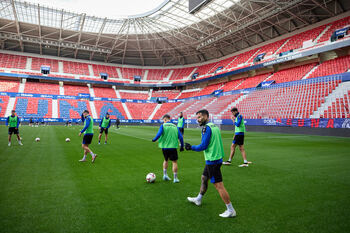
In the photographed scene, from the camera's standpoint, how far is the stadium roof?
33.1 meters

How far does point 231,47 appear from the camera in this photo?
165 ft

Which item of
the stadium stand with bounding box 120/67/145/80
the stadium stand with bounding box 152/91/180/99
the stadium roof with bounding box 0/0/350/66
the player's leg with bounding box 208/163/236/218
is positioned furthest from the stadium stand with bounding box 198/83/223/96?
the player's leg with bounding box 208/163/236/218

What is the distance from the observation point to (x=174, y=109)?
5281cm

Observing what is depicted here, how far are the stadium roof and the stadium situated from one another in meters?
0.34

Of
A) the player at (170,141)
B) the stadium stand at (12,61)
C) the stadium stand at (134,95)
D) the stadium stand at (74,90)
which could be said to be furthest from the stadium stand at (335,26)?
the stadium stand at (12,61)

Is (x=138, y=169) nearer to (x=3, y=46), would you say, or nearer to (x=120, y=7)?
(x=120, y=7)

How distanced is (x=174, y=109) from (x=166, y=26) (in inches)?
778

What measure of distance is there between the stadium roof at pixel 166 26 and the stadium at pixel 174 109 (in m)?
0.34

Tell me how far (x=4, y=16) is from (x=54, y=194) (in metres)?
46.7

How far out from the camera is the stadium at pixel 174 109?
4.16 metres

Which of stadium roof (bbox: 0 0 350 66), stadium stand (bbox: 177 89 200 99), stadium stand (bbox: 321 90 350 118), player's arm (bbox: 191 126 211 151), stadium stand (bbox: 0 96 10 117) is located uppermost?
stadium roof (bbox: 0 0 350 66)

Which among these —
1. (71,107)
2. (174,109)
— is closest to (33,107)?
(71,107)

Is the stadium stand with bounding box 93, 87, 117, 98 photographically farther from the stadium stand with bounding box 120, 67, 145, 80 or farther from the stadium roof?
the stadium roof

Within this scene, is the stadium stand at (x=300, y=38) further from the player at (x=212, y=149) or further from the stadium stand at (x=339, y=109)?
the player at (x=212, y=149)
